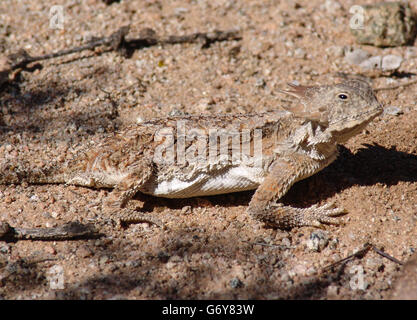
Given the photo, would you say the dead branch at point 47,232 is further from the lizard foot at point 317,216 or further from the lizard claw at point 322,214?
the lizard claw at point 322,214

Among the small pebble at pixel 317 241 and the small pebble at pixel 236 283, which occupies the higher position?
the small pebble at pixel 317 241

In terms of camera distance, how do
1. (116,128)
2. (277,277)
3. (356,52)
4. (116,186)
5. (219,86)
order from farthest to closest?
(356,52), (219,86), (116,128), (116,186), (277,277)

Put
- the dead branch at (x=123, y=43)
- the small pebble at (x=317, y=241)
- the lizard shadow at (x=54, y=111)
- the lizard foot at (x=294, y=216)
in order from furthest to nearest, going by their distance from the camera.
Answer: the dead branch at (x=123, y=43)
the lizard shadow at (x=54, y=111)
the lizard foot at (x=294, y=216)
the small pebble at (x=317, y=241)

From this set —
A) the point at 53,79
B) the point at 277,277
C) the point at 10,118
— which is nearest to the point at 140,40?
the point at 53,79

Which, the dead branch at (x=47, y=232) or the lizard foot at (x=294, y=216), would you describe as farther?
the lizard foot at (x=294, y=216)

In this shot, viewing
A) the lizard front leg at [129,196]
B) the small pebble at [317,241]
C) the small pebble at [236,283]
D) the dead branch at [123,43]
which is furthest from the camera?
the dead branch at [123,43]

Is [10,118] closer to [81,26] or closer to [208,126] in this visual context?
[81,26]

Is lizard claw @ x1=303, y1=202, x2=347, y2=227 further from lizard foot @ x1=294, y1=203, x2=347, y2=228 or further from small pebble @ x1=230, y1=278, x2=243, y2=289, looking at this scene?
small pebble @ x1=230, y1=278, x2=243, y2=289

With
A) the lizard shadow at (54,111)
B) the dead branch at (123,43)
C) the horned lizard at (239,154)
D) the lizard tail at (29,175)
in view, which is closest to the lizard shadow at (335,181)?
the horned lizard at (239,154)

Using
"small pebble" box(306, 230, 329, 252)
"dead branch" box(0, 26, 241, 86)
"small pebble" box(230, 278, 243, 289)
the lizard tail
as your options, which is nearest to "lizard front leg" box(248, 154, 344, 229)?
"small pebble" box(306, 230, 329, 252)
